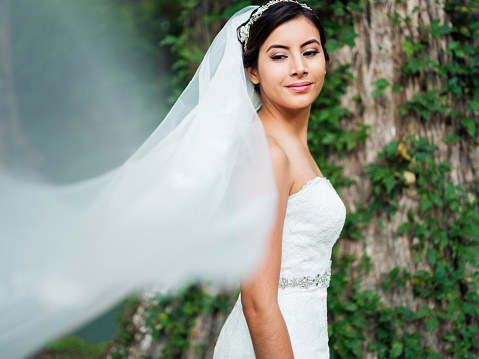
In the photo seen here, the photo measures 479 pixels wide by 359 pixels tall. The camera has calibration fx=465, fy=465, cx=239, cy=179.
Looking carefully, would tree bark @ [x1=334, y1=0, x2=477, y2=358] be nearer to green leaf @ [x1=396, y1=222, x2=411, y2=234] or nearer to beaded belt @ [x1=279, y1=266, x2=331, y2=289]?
green leaf @ [x1=396, y1=222, x2=411, y2=234]

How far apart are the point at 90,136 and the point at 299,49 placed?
32.4ft

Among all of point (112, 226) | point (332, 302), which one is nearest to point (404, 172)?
point (332, 302)

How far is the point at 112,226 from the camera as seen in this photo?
146 centimetres

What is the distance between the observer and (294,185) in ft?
5.73

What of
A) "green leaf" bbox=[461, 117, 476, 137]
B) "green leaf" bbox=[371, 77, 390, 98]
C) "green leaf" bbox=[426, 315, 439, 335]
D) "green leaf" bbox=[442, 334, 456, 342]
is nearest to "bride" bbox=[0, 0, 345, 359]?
"green leaf" bbox=[371, 77, 390, 98]

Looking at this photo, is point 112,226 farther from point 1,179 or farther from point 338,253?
point 338,253

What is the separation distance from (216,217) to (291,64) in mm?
684

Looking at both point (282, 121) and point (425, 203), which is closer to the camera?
point (282, 121)

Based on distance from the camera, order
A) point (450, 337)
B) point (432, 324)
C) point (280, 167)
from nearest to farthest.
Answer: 1. point (280, 167)
2. point (432, 324)
3. point (450, 337)

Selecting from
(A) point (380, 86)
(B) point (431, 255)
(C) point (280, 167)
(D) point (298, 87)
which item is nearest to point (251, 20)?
(D) point (298, 87)

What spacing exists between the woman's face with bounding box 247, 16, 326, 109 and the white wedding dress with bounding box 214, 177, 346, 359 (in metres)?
0.34

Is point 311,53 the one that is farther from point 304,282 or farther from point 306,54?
point 304,282

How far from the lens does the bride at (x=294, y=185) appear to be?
5.74ft

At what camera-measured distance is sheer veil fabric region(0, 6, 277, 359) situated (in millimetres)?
1330
